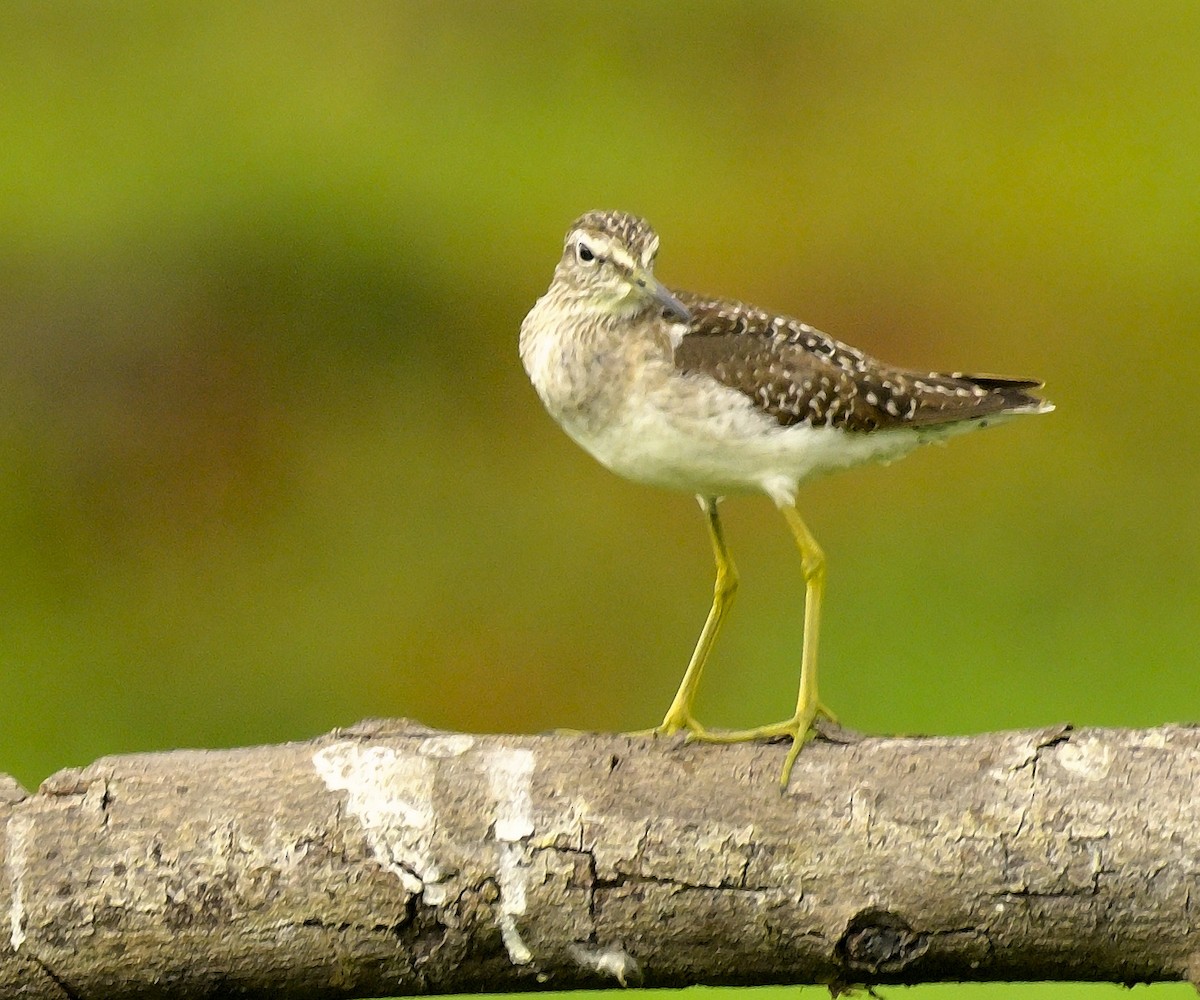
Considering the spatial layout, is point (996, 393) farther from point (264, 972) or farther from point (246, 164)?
point (246, 164)

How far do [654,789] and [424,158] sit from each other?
4.07m

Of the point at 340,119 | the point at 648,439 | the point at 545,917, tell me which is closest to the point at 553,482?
the point at 340,119

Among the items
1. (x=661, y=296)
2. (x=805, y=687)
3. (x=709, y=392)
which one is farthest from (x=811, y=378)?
(x=805, y=687)

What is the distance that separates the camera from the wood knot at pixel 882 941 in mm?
2477

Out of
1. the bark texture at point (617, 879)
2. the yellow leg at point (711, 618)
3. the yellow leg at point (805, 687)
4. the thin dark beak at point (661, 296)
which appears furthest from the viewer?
the yellow leg at point (711, 618)

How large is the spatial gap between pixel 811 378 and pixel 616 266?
1.42 feet

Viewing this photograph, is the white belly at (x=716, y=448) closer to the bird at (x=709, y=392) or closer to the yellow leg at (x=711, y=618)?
the bird at (x=709, y=392)

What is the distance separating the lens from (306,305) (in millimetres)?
5777

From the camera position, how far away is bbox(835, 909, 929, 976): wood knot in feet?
8.13

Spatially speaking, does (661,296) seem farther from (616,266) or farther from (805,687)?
(805,687)

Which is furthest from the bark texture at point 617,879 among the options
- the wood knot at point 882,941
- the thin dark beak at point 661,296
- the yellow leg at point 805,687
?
the thin dark beak at point 661,296

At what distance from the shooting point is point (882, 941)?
2488 mm

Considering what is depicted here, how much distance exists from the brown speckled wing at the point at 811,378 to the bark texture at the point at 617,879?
721 mm

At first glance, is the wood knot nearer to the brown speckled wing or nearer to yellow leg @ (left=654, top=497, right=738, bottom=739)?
yellow leg @ (left=654, top=497, right=738, bottom=739)
